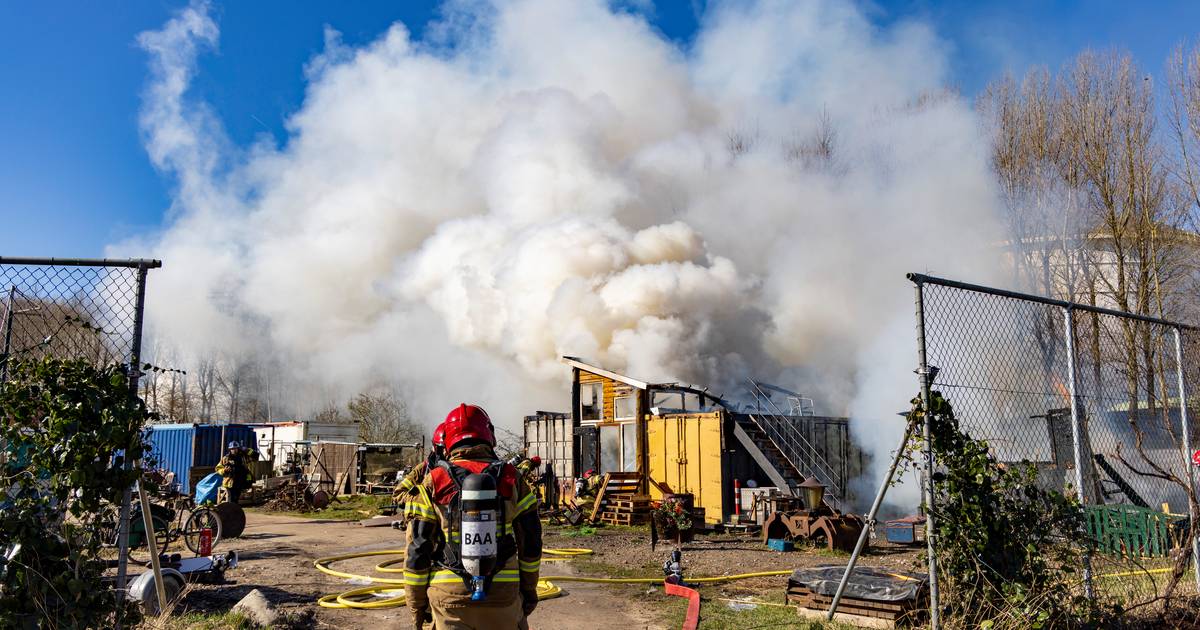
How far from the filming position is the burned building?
16.8 meters

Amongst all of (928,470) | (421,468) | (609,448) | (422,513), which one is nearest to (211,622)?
(421,468)

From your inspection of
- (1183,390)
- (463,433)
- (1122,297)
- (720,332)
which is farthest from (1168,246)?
(463,433)

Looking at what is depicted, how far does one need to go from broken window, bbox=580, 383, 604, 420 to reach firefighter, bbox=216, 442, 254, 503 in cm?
879

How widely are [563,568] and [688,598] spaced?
266 centimetres

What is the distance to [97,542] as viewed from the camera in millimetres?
4340

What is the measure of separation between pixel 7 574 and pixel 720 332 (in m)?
24.6

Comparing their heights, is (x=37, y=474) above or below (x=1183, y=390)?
below

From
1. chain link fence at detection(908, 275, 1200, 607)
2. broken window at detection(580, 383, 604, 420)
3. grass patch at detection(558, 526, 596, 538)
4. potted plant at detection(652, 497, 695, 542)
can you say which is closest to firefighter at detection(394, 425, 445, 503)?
chain link fence at detection(908, 275, 1200, 607)

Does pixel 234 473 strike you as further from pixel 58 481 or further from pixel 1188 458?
pixel 1188 458

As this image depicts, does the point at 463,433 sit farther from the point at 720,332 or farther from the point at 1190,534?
the point at 720,332

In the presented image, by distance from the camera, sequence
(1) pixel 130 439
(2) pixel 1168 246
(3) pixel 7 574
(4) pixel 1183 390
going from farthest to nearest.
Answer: (2) pixel 1168 246, (4) pixel 1183 390, (1) pixel 130 439, (3) pixel 7 574

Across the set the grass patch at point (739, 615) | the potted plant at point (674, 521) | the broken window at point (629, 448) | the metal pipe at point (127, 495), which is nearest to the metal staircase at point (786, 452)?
the broken window at point (629, 448)

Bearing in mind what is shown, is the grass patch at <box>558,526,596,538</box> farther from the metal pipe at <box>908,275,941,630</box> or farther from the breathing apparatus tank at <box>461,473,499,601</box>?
the breathing apparatus tank at <box>461,473,499,601</box>

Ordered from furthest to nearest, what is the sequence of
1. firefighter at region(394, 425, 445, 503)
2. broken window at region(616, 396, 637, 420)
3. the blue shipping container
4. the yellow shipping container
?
the blue shipping container, broken window at region(616, 396, 637, 420), the yellow shipping container, firefighter at region(394, 425, 445, 503)
